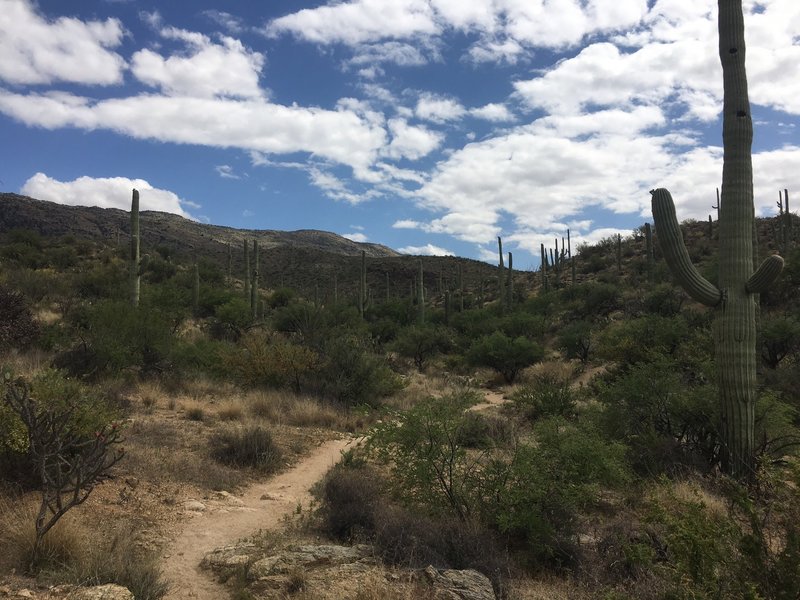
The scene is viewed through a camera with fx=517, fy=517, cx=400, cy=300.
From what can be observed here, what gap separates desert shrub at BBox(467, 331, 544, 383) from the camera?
858 inches

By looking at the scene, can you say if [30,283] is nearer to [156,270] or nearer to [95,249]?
[156,270]

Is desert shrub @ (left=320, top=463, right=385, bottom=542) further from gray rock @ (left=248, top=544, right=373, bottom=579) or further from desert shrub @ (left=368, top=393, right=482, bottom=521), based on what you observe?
gray rock @ (left=248, top=544, right=373, bottom=579)

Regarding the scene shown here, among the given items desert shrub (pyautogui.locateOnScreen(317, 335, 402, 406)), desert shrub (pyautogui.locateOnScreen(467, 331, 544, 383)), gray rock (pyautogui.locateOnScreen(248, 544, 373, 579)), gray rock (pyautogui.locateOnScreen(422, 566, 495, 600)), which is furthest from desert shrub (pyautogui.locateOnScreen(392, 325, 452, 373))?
gray rock (pyautogui.locateOnScreen(422, 566, 495, 600))

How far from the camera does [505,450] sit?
8703 millimetres

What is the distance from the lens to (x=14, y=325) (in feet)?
44.3

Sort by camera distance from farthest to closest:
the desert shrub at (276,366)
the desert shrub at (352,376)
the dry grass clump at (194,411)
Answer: the desert shrub at (276,366)
the desert shrub at (352,376)
the dry grass clump at (194,411)

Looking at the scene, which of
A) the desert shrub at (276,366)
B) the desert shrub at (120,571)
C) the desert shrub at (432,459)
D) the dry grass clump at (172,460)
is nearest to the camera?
the desert shrub at (120,571)

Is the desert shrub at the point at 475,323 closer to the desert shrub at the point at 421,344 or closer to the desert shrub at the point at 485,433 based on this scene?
the desert shrub at the point at 421,344

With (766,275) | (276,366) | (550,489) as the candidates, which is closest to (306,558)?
(550,489)

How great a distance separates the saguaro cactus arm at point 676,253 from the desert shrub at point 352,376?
28.6ft

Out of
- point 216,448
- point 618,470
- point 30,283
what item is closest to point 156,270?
point 30,283

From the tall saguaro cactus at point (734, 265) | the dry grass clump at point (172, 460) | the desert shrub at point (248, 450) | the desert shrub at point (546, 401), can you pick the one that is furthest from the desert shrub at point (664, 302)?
the dry grass clump at point (172, 460)

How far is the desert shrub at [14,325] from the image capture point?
13103 millimetres

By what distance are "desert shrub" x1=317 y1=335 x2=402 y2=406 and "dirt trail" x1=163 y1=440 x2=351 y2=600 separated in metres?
4.47
